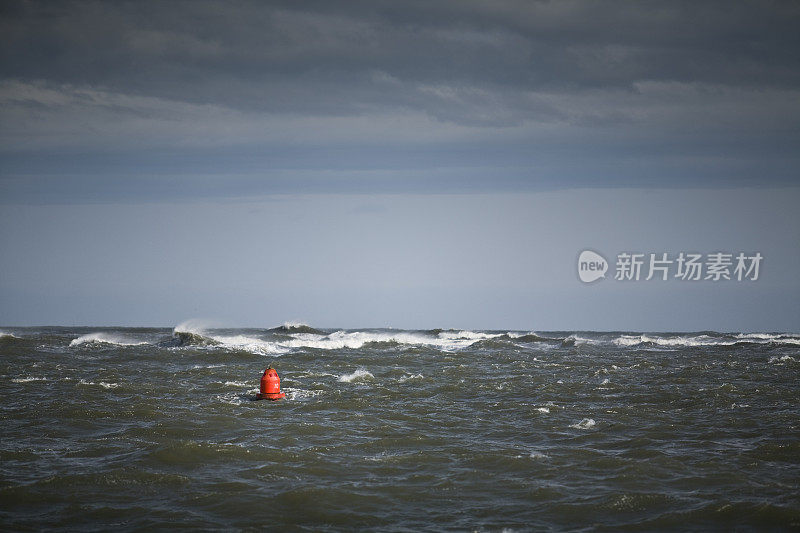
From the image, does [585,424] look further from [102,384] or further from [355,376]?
[102,384]

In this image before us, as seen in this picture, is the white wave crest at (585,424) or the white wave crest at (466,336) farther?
the white wave crest at (466,336)

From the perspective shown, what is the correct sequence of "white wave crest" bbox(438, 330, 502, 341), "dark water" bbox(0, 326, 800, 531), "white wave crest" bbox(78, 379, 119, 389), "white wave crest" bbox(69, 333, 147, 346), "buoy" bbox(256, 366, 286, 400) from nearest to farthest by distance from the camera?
"dark water" bbox(0, 326, 800, 531), "buoy" bbox(256, 366, 286, 400), "white wave crest" bbox(78, 379, 119, 389), "white wave crest" bbox(69, 333, 147, 346), "white wave crest" bbox(438, 330, 502, 341)

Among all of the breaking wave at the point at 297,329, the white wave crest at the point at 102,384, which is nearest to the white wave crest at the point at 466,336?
the breaking wave at the point at 297,329

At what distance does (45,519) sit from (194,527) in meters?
2.40

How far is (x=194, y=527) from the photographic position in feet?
30.5

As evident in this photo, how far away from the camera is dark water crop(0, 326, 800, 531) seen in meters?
9.93

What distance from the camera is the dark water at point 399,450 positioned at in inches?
391

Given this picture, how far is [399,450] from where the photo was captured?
14.1m

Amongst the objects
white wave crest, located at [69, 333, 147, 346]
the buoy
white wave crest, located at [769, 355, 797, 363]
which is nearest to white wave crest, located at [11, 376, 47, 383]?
the buoy

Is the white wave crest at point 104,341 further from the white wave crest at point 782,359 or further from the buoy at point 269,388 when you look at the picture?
the white wave crest at point 782,359

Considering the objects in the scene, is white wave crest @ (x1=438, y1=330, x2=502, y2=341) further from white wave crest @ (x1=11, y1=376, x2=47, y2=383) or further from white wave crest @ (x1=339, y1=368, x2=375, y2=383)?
white wave crest @ (x1=11, y1=376, x2=47, y2=383)

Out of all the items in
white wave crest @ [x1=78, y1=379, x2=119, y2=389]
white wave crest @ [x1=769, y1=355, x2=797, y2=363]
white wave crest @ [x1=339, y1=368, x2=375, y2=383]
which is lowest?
white wave crest @ [x1=78, y1=379, x2=119, y2=389]

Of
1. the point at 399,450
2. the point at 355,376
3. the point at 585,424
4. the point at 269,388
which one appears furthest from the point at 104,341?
the point at 585,424

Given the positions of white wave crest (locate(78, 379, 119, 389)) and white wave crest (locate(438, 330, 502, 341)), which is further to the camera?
white wave crest (locate(438, 330, 502, 341))
